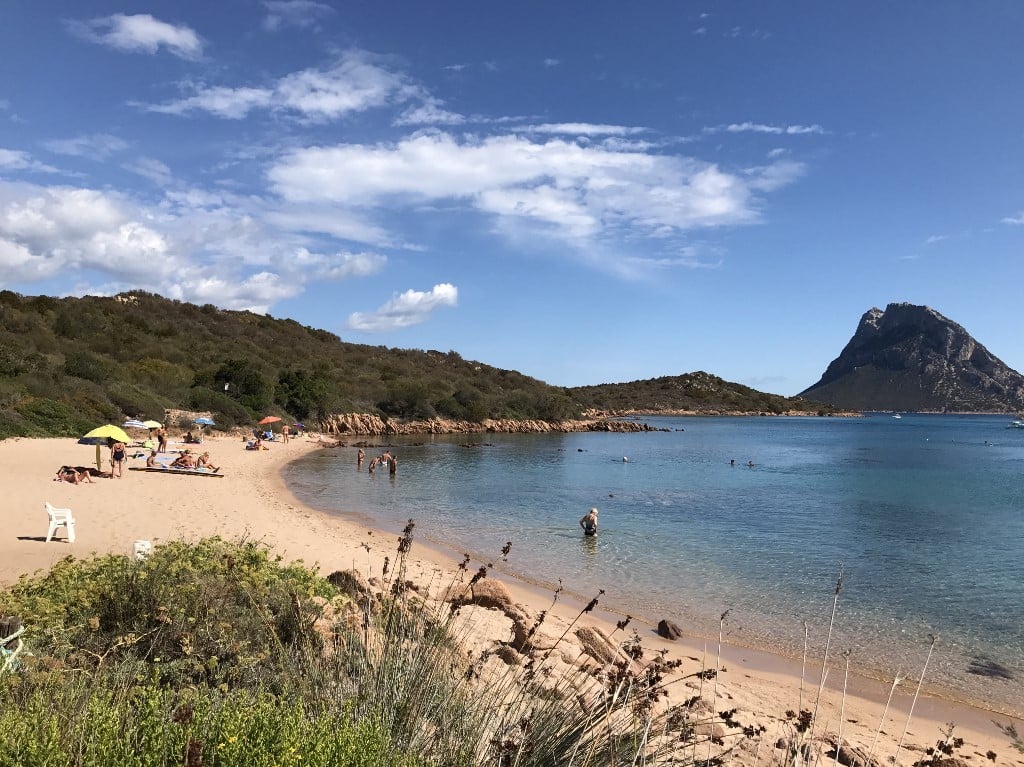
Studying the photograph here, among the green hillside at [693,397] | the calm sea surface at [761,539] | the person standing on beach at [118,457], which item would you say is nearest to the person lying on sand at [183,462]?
the person standing on beach at [118,457]

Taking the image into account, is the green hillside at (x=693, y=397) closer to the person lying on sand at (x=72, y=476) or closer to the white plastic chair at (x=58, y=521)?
the person lying on sand at (x=72, y=476)

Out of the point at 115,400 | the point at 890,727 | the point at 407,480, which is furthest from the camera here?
the point at 115,400

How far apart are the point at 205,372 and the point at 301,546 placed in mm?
39350

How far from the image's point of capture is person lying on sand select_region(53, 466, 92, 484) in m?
17.3

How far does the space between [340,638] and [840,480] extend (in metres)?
35.6

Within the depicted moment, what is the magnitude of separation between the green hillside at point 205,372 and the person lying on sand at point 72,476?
30.8 feet

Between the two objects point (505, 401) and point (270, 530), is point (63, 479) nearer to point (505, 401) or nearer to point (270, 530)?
point (270, 530)

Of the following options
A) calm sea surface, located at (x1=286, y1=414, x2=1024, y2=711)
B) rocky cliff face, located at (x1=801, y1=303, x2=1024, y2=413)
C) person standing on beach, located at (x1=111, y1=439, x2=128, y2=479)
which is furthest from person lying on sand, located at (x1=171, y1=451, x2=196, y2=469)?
rocky cliff face, located at (x1=801, y1=303, x2=1024, y2=413)

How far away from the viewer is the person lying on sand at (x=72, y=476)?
1731 cm

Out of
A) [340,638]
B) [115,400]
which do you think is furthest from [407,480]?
[340,638]

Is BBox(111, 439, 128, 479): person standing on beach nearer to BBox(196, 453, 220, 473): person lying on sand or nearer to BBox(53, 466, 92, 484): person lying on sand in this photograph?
BBox(53, 466, 92, 484): person lying on sand

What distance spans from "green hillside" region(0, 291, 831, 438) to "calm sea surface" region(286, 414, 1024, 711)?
33.6 ft

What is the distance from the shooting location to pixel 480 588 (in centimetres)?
922

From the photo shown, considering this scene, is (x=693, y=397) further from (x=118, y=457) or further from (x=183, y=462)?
(x=118, y=457)
